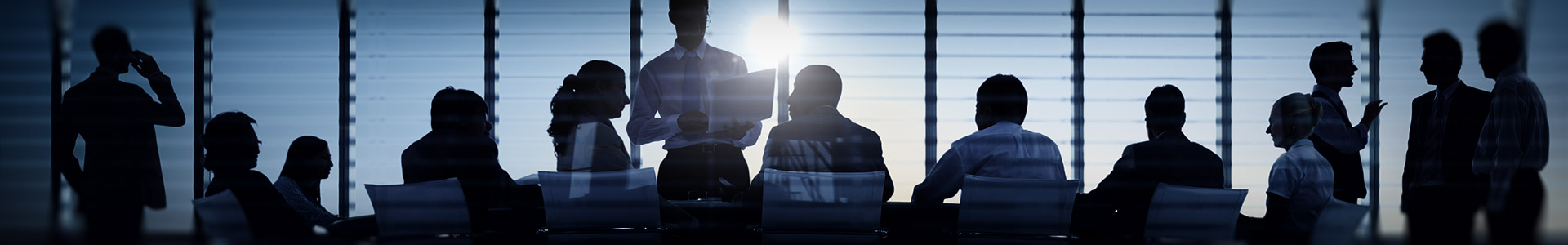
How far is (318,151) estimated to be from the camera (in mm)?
2750

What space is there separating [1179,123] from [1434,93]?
3.77 ft

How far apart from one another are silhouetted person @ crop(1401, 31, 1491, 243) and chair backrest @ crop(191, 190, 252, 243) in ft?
10.2

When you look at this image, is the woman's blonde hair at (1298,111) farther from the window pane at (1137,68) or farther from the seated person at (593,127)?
the seated person at (593,127)

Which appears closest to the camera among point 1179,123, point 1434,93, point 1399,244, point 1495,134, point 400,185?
point 1399,244

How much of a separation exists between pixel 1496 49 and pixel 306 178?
355 cm

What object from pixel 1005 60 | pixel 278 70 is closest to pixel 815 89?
pixel 1005 60

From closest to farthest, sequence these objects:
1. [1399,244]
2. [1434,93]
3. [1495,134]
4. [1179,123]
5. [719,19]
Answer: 1. [1399,244]
2. [1179,123]
3. [1495,134]
4. [1434,93]
5. [719,19]

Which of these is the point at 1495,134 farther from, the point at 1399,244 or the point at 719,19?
the point at 719,19

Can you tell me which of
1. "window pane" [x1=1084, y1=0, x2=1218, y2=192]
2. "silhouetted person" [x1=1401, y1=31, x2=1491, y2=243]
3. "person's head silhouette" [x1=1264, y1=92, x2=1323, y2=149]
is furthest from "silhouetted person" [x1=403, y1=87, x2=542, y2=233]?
"silhouetted person" [x1=1401, y1=31, x2=1491, y2=243]

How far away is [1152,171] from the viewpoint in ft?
7.27

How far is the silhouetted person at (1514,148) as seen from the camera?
2.54 meters

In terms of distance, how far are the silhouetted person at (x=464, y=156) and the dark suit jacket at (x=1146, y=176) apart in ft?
4.65

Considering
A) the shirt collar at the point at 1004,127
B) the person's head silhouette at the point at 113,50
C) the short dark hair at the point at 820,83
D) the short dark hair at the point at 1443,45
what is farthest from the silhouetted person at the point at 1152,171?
the person's head silhouette at the point at 113,50

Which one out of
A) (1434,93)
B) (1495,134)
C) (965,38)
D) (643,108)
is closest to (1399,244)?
(1495,134)
